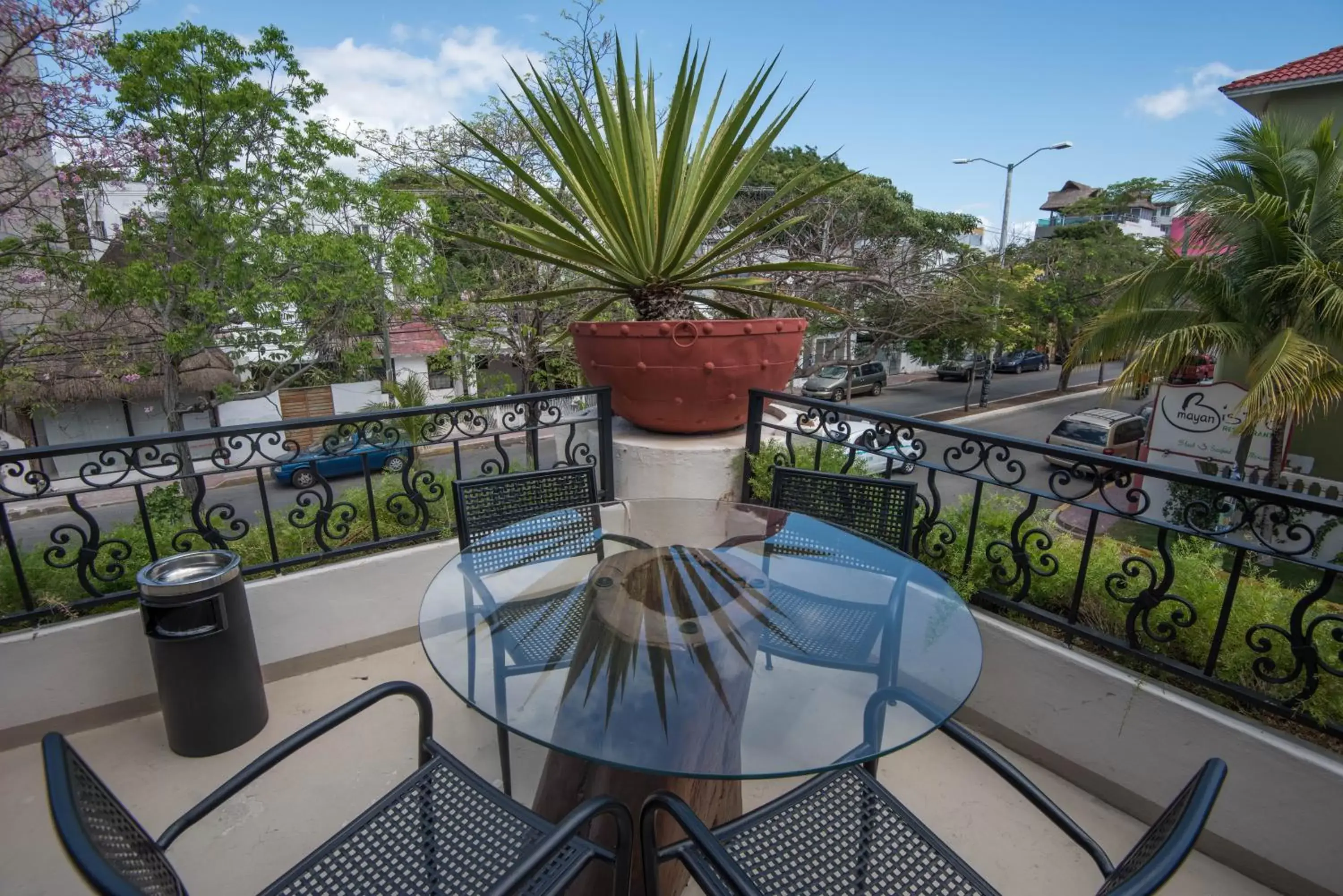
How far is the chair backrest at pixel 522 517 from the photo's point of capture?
203cm

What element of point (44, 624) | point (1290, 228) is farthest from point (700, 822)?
point (1290, 228)

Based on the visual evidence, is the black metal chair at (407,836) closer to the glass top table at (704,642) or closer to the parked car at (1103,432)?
the glass top table at (704,642)

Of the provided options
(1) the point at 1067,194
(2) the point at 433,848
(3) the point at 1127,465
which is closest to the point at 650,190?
(3) the point at 1127,465

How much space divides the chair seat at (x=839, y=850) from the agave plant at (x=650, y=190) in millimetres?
1872

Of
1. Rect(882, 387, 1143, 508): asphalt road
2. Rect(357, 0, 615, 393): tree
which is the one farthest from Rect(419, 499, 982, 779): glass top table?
Rect(882, 387, 1143, 508): asphalt road

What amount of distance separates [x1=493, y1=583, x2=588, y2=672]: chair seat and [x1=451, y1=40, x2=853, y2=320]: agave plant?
1.48m

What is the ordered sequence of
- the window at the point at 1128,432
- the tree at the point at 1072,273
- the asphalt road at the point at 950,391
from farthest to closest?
the asphalt road at the point at 950,391
the tree at the point at 1072,273
the window at the point at 1128,432

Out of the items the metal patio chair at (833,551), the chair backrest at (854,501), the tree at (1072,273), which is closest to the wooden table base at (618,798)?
the metal patio chair at (833,551)

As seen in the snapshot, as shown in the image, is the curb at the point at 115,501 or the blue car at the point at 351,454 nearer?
the blue car at the point at 351,454

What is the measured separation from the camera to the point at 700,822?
1.02 meters

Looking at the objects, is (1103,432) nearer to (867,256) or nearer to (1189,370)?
(1189,370)

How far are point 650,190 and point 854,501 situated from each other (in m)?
1.61

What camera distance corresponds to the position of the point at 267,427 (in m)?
2.18

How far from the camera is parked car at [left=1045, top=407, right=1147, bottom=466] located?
12.9 meters
